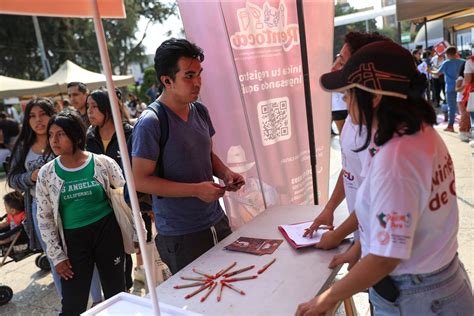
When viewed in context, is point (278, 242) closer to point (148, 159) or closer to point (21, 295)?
point (148, 159)

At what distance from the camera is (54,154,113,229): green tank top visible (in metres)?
2.21

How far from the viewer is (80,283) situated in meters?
2.24

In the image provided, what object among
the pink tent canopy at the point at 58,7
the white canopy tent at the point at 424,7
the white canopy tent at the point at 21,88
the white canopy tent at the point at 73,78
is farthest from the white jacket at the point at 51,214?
the white canopy tent at the point at 21,88

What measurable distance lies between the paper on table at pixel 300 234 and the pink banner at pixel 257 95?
3.11 ft

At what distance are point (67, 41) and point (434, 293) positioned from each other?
26.2 meters

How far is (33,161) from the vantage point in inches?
110

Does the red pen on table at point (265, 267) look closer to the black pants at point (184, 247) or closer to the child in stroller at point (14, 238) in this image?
the black pants at point (184, 247)

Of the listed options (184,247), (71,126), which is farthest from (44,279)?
(184,247)

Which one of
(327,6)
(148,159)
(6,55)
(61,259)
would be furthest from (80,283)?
(6,55)

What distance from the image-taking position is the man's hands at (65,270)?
7.08ft

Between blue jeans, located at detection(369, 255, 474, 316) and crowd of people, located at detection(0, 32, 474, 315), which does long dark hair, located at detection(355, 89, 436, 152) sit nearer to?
crowd of people, located at detection(0, 32, 474, 315)

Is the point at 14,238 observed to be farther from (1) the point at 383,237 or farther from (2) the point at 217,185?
(1) the point at 383,237

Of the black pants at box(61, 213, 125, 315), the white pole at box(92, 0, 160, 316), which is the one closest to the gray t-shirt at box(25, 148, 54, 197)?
the black pants at box(61, 213, 125, 315)

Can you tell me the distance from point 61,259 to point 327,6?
2.49 m
